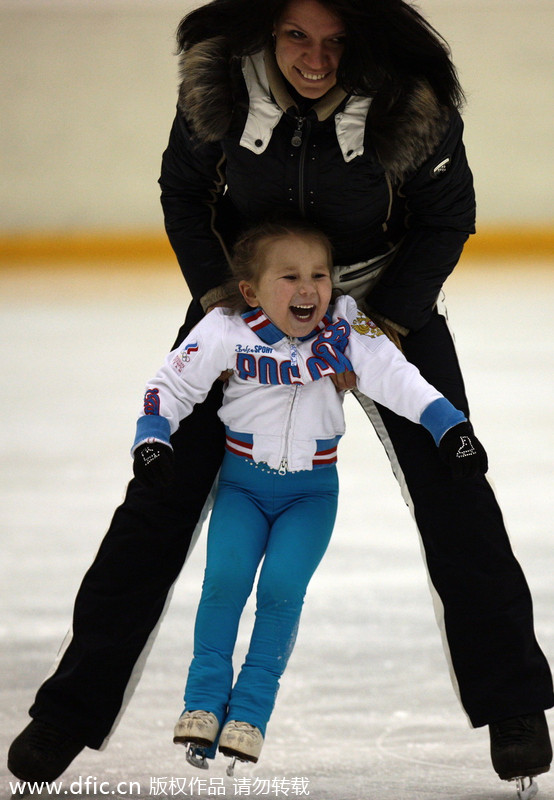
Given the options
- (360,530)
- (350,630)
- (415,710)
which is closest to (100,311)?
(360,530)

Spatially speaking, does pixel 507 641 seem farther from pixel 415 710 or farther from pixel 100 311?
pixel 100 311

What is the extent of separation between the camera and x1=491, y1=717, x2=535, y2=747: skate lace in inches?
89.1

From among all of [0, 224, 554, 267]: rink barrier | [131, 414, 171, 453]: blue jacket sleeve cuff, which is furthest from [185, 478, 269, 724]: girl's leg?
[0, 224, 554, 267]: rink barrier

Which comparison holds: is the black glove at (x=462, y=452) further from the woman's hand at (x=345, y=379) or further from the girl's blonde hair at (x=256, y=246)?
the girl's blonde hair at (x=256, y=246)

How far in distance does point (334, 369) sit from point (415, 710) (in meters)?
1.01

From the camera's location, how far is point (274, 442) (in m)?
2.36

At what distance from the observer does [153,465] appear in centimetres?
216

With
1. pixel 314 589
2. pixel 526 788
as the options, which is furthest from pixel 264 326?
pixel 314 589

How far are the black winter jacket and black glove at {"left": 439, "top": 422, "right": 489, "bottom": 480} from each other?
32cm

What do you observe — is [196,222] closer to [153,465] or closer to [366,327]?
[366,327]

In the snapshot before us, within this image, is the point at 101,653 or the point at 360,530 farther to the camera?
the point at 360,530

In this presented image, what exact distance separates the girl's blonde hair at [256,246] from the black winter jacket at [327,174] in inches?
1.7

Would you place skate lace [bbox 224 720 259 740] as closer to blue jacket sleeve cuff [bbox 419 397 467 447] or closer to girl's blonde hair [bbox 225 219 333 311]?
blue jacket sleeve cuff [bbox 419 397 467 447]

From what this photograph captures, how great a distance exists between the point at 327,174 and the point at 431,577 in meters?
0.84
